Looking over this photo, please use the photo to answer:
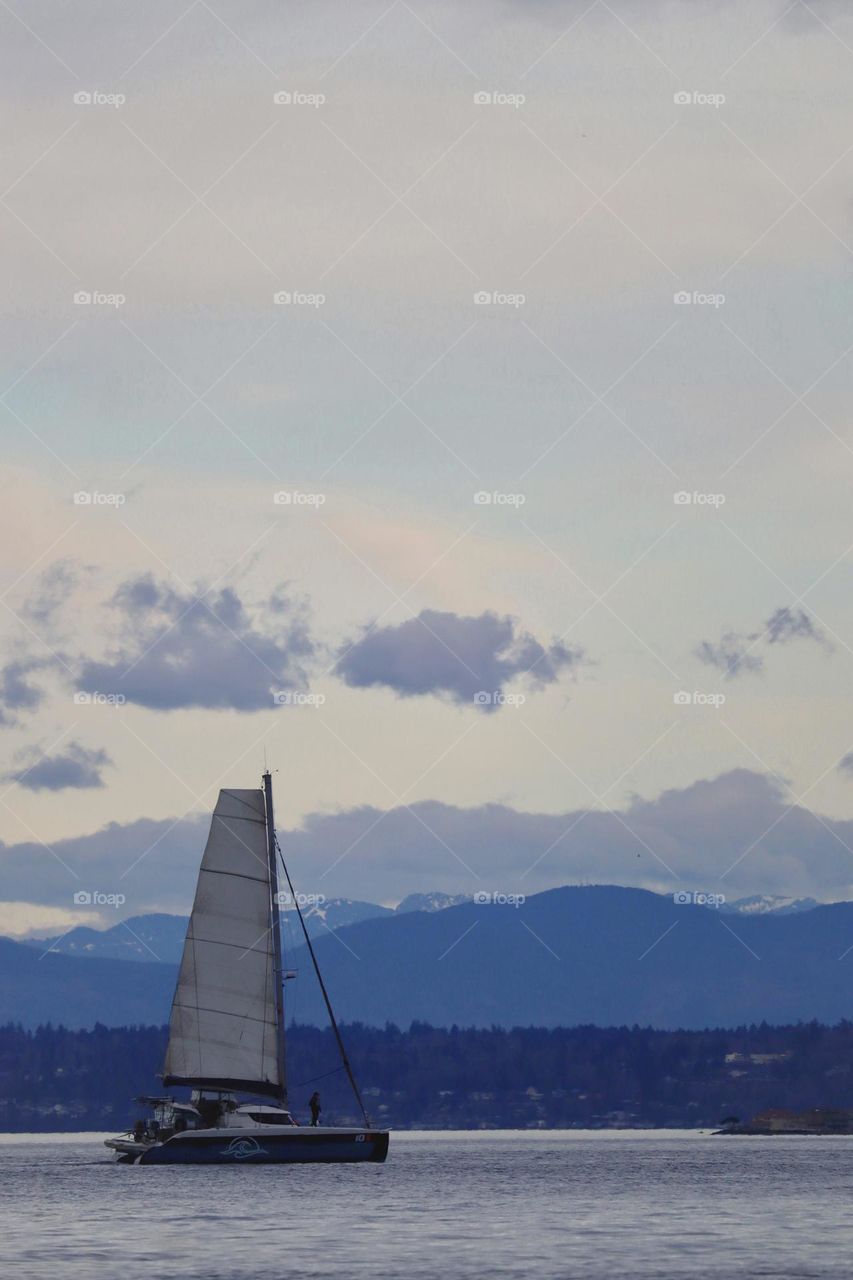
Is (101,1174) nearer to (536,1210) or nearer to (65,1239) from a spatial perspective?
(536,1210)

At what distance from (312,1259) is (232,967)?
165 feet

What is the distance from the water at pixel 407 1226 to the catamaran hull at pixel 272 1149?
151 cm

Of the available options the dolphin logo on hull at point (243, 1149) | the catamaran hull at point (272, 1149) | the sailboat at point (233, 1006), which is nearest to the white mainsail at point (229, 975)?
the sailboat at point (233, 1006)

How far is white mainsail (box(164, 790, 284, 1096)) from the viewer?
13825 cm

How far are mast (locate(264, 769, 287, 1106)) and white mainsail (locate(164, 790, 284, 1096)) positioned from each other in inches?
8.8

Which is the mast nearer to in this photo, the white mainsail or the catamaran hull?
the white mainsail

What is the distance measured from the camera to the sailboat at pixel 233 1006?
138000mm

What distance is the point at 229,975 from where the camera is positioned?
139 m

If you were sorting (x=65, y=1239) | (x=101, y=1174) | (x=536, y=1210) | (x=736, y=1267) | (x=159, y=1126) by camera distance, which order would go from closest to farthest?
(x=736, y=1267) < (x=65, y=1239) < (x=536, y=1210) < (x=159, y=1126) < (x=101, y=1174)

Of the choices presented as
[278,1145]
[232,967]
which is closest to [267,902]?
[232,967]

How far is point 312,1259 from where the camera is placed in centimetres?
9000

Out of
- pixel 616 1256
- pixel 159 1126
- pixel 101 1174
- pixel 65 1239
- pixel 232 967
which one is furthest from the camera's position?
pixel 101 1174

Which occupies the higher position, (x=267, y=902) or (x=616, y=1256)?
(x=267, y=902)

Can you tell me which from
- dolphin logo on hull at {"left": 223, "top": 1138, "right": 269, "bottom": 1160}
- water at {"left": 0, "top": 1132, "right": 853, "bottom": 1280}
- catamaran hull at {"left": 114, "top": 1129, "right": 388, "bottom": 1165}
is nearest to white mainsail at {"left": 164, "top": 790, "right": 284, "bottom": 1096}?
catamaran hull at {"left": 114, "top": 1129, "right": 388, "bottom": 1165}
